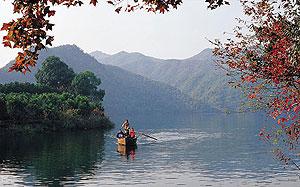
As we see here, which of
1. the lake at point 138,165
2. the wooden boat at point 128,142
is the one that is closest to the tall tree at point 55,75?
the lake at point 138,165

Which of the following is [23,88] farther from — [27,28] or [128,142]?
[27,28]

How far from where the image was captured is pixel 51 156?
195ft

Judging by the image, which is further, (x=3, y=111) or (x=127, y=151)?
(x=3, y=111)

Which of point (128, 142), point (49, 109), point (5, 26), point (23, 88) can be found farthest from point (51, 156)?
point (23, 88)

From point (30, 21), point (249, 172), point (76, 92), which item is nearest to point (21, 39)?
point (30, 21)

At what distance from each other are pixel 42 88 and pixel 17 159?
78277mm

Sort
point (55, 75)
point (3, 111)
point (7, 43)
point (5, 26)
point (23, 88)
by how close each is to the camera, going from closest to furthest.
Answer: point (5, 26)
point (7, 43)
point (3, 111)
point (23, 88)
point (55, 75)

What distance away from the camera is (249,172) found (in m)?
48.5

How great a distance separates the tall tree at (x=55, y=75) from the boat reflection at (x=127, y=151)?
78103 millimetres

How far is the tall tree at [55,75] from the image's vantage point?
486 ft

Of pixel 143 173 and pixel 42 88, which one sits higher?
pixel 42 88

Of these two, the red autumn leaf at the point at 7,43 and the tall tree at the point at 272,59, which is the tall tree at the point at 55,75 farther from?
the red autumn leaf at the point at 7,43

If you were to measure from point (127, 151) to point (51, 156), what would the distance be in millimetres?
12232

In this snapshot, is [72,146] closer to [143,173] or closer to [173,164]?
[173,164]
